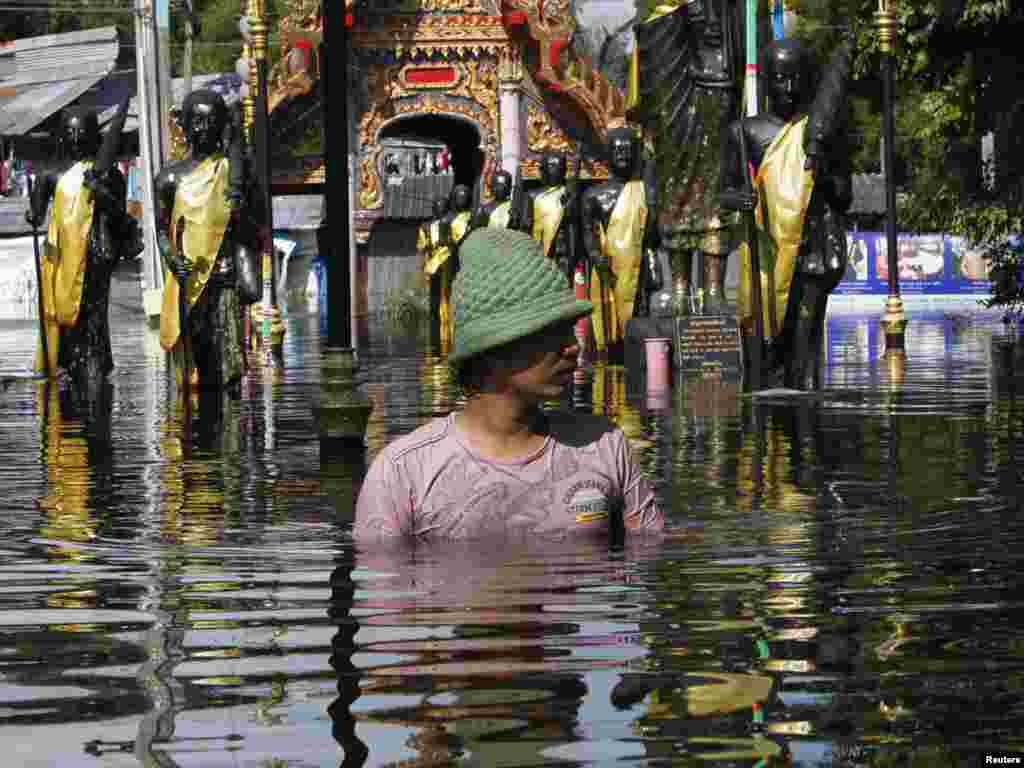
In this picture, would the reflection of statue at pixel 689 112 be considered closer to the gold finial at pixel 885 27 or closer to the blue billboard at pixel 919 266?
the gold finial at pixel 885 27

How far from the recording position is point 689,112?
24.9 metres

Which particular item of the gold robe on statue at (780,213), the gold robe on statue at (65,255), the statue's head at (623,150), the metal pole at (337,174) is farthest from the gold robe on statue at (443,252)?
the metal pole at (337,174)

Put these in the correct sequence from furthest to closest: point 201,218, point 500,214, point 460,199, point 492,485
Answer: point 460,199 < point 500,214 < point 201,218 < point 492,485

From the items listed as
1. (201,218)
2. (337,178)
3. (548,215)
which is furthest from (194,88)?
(337,178)

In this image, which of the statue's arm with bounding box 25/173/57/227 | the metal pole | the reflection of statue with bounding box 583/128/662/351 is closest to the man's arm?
the metal pole

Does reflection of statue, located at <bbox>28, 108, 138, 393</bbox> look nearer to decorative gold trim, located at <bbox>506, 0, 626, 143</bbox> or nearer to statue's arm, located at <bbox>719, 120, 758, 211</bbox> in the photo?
statue's arm, located at <bbox>719, 120, 758, 211</bbox>

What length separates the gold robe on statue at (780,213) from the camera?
18.1 metres

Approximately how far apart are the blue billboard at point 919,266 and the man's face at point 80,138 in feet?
89.2

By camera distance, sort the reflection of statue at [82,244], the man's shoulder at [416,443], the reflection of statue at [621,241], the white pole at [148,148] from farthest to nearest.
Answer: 1. the white pole at [148,148]
2. the reflection of statue at [621,241]
3. the reflection of statue at [82,244]
4. the man's shoulder at [416,443]

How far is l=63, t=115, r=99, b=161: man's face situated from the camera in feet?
71.6

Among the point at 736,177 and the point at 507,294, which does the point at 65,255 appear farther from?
the point at 507,294

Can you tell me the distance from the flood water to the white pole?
26351mm

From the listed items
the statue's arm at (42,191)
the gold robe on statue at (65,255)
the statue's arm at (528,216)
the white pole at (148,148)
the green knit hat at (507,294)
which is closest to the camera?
the green knit hat at (507,294)

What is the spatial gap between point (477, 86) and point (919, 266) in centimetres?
846
